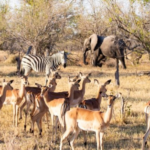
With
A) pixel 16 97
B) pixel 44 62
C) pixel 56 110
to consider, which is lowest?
pixel 56 110

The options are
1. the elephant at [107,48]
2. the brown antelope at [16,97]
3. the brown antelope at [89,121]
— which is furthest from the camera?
the elephant at [107,48]

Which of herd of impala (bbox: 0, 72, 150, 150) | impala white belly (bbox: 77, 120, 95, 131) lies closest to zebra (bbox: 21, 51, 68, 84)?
herd of impala (bbox: 0, 72, 150, 150)

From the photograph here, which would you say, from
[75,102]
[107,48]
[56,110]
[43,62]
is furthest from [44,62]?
[56,110]

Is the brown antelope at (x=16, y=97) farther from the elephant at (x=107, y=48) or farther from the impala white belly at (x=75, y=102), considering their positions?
the elephant at (x=107, y=48)

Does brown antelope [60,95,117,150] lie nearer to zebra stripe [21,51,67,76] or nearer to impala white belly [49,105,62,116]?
impala white belly [49,105,62,116]

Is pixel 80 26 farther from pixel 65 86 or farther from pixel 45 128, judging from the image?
pixel 45 128

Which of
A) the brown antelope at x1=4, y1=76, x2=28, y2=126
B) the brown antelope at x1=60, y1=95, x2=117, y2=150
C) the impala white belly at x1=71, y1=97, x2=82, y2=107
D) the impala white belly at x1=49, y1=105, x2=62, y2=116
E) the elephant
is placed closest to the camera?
the brown antelope at x1=60, y1=95, x2=117, y2=150

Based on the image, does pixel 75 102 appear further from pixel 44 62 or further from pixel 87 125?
pixel 44 62

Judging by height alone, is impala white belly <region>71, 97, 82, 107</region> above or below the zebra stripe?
below

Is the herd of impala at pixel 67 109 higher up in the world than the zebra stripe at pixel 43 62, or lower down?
lower down

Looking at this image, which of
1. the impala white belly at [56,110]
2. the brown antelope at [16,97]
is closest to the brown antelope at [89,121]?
the impala white belly at [56,110]

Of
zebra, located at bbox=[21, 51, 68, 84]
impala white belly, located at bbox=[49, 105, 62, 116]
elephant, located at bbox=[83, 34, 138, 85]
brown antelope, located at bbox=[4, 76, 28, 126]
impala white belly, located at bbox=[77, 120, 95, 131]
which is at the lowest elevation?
impala white belly, located at bbox=[77, 120, 95, 131]

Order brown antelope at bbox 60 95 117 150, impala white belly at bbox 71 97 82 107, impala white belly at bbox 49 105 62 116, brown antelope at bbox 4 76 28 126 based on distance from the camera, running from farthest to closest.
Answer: brown antelope at bbox 4 76 28 126 < impala white belly at bbox 71 97 82 107 < impala white belly at bbox 49 105 62 116 < brown antelope at bbox 60 95 117 150

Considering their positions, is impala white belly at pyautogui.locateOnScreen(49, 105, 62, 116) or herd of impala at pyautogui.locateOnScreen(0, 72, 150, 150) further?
impala white belly at pyautogui.locateOnScreen(49, 105, 62, 116)
